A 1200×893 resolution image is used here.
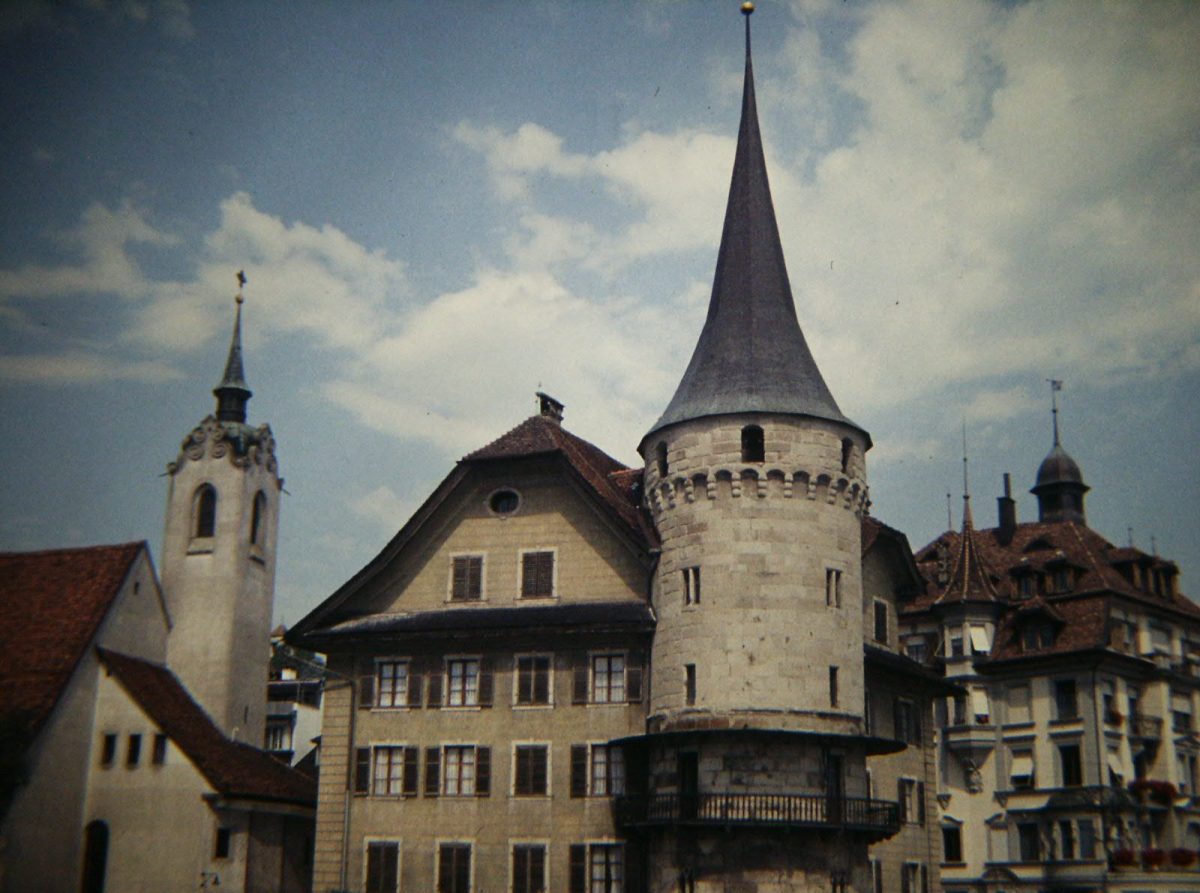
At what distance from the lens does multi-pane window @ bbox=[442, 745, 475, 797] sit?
47.8 metres

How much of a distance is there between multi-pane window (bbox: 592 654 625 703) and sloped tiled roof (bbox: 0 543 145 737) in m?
17.0

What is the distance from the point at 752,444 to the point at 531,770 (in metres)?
12.6

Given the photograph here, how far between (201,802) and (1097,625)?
4233 centimetres

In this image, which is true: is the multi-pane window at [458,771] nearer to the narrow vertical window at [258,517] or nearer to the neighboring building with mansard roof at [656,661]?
the neighboring building with mansard roof at [656,661]

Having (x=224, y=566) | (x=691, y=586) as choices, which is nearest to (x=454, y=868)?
(x=691, y=586)

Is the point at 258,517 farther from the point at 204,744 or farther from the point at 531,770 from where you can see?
the point at 531,770

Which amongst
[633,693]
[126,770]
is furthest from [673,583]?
[126,770]

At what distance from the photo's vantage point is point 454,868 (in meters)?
46.9

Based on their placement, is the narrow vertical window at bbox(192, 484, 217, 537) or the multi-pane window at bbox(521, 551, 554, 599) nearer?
the multi-pane window at bbox(521, 551, 554, 599)

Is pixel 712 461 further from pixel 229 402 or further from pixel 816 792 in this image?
pixel 229 402

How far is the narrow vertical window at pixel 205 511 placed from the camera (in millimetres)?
55344

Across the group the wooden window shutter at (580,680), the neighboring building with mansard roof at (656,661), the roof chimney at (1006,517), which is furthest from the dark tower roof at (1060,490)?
the wooden window shutter at (580,680)

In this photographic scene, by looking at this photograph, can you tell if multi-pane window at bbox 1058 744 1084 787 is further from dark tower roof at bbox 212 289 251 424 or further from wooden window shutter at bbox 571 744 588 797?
dark tower roof at bbox 212 289 251 424

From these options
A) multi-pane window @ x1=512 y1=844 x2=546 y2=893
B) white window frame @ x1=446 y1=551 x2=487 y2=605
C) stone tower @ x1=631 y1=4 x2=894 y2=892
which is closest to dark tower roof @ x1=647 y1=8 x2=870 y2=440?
stone tower @ x1=631 y1=4 x2=894 y2=892
